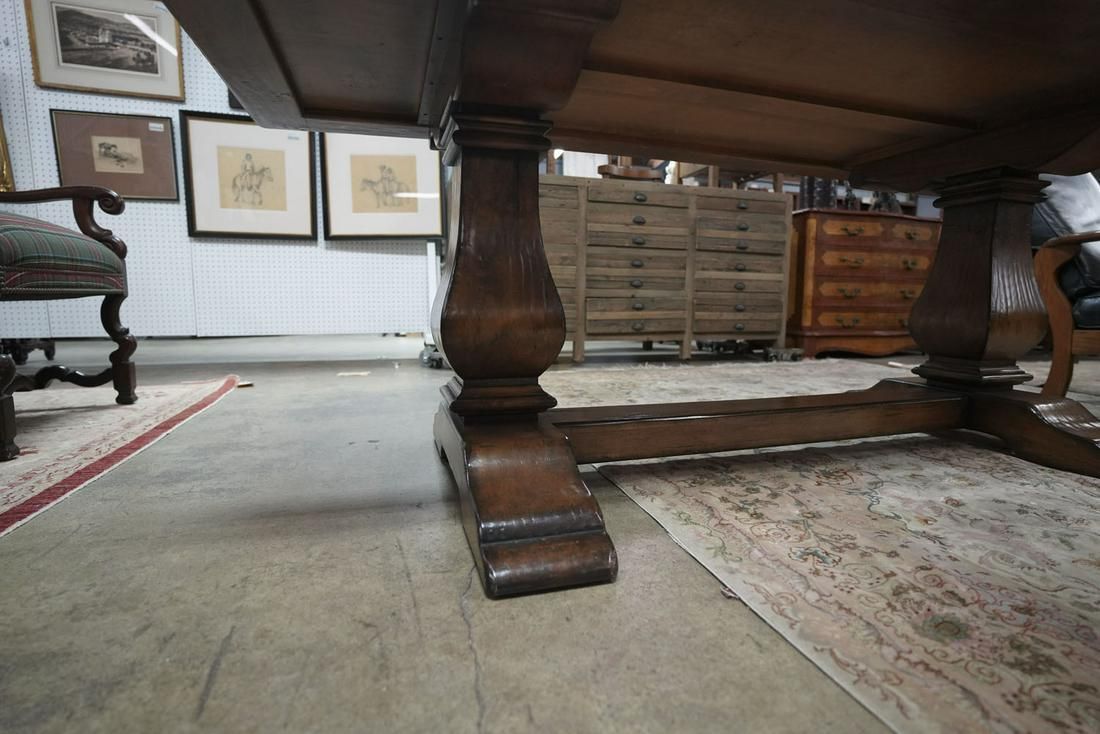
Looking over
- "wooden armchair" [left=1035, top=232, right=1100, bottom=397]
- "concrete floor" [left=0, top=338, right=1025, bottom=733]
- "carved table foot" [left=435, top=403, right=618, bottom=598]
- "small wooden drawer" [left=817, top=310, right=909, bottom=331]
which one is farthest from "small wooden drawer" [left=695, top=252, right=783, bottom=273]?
"carved table foot" [left=435, top=403, right=618, bottom=598]

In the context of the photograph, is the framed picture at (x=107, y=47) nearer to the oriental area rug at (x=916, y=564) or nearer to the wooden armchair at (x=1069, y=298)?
the oriental area rug at (x=916, y=564)

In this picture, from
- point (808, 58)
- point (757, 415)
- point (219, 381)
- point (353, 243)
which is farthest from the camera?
point (353, 243)

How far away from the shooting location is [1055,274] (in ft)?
5.79

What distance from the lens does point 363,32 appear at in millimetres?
713

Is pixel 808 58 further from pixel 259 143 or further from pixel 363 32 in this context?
pixel 259 143

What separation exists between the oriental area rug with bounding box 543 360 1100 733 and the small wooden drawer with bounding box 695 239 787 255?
1882mm

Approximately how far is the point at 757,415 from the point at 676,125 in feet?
2.05

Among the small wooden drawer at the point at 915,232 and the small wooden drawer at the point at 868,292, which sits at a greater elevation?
the small wooden drawer at the point at 915,232

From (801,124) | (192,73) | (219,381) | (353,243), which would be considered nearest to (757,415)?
(801,124)

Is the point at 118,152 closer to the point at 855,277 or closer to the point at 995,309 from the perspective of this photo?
the point at 995,309

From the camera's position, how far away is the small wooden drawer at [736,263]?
301 centimetres

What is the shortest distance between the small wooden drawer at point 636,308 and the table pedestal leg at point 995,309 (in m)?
1.68

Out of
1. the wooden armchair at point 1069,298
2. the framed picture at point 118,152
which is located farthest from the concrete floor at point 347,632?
the framed picture at point 118,152

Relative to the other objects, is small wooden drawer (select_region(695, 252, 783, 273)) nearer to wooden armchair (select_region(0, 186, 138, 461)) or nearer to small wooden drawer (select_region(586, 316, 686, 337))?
small wooden drawer (select_region(586, 316, 686, 337))
